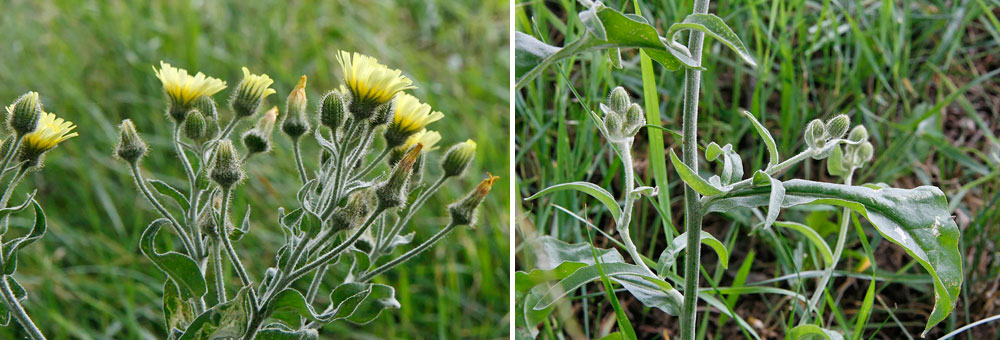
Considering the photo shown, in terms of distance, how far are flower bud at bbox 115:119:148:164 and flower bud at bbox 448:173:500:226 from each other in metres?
0.22

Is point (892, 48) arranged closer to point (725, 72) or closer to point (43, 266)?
point (725, 72)

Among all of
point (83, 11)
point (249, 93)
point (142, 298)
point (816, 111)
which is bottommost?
point (142, 298)

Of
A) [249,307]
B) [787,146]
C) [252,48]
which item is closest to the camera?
[249,307]

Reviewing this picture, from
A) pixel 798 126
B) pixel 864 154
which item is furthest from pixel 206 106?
pixel 798 126

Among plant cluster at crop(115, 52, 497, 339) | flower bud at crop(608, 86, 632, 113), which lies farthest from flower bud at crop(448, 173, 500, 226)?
flower bud at crop(608, 86, 632, 113)

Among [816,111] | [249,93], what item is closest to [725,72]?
[816,111]

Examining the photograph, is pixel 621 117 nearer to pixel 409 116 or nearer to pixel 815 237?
pixel 409 116

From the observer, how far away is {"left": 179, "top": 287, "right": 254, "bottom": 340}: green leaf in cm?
57

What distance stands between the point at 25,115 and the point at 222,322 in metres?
0.19

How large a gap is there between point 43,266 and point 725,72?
3.44ft

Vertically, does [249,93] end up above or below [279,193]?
above

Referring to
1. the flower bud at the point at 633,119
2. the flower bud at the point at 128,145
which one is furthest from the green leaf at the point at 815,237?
the flower bud at the point at 128,145

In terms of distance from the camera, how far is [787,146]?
1.19m

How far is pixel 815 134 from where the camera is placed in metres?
0.70
